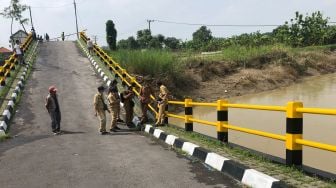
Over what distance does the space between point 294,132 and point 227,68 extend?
24.7 metres

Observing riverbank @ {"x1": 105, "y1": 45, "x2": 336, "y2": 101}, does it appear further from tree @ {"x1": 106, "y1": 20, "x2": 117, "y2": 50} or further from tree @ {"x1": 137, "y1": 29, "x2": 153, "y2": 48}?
tree @ {"x1": 137, "y1": 29, "x2": 153, "y2": 48}

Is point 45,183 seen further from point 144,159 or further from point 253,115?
point 253,115

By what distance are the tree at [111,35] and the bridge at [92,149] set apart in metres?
24.0

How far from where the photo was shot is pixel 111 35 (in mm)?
43844

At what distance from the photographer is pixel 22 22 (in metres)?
56.3

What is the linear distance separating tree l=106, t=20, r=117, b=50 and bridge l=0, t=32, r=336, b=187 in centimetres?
2396

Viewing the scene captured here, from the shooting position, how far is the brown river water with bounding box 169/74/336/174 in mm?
12734

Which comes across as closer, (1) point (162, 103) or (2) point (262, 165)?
(2) point (262, 165)

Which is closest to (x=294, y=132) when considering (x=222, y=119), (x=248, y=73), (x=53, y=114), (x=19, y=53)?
(x=222, y=119)

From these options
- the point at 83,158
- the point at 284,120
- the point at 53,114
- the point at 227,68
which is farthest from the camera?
the point at 227,68

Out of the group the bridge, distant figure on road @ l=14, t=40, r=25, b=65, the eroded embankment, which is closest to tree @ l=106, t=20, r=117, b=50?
the eroded embankment

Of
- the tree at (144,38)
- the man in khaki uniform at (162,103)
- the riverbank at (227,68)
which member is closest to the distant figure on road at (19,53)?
the riverbank at (227,68)

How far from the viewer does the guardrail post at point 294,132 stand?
20.5 ft

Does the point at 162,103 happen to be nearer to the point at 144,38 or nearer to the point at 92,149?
the point at 92,149
